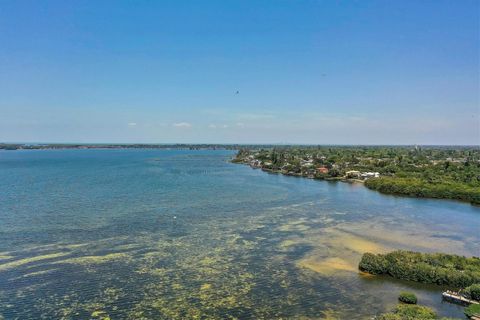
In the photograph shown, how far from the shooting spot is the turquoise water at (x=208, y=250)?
2522 cm

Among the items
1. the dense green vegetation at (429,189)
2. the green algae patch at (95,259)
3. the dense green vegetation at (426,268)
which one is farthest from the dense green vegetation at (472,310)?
the dense green vegetation at (429,189)

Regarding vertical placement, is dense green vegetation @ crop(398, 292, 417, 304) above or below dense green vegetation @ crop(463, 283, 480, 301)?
below

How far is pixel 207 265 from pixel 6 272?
16.9 meters

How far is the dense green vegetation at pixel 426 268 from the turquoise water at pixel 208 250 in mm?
1002

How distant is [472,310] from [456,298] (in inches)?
74.5

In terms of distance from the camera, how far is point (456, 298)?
84.3 ft

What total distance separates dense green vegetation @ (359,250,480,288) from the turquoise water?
1002 mm

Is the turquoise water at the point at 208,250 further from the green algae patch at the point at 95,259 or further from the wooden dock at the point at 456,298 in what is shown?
the wooden dock at the point at 456,298

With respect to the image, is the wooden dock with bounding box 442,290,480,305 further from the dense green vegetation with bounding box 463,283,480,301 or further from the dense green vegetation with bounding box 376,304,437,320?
the dense green vegetation with bounding box 376,304,437,320

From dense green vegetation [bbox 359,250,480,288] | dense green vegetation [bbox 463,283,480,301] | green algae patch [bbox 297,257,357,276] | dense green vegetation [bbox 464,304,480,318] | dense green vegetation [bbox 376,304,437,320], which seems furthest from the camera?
green algae patch [bbox 297,257,357,276]

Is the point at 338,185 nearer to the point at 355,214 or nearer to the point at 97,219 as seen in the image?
the point at 355,214

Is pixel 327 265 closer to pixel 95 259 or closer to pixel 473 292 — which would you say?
pixel 473 292

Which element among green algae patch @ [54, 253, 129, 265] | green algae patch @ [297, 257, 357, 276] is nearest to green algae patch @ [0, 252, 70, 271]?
green algae patch @ [54, 253, 129, 265]

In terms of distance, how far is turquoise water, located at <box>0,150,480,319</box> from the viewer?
993 inches
